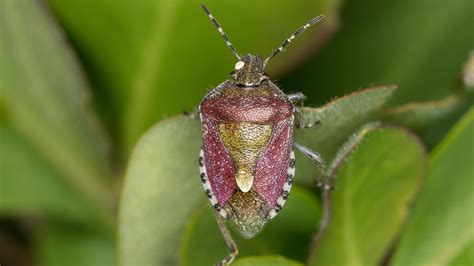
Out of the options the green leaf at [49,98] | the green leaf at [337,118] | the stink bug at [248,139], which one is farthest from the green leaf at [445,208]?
the green leaf at [49,98]

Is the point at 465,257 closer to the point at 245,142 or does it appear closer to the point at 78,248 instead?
the point at 245,142

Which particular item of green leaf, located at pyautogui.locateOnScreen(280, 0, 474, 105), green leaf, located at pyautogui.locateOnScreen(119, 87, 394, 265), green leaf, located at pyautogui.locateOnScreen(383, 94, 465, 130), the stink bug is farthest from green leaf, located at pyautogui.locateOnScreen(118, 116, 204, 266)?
green leaf, located at pyautogui.locateOnScreen(280, 0, 474, 105)

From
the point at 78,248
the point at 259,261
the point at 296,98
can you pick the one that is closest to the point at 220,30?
the point at 296,98

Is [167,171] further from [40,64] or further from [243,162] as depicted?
[40,64]

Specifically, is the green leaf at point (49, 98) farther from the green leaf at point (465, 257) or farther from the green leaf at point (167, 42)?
the green leaf at point (465, 257)

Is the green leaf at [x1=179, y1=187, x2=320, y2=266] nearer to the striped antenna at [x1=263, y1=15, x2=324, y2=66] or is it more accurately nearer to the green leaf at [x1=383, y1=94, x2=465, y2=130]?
the green leaf at [x1=383, y1=94, x2=465, y2=130]

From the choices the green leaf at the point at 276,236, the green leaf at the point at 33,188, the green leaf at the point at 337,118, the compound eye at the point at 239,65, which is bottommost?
the green leaf at the point at 276,236
